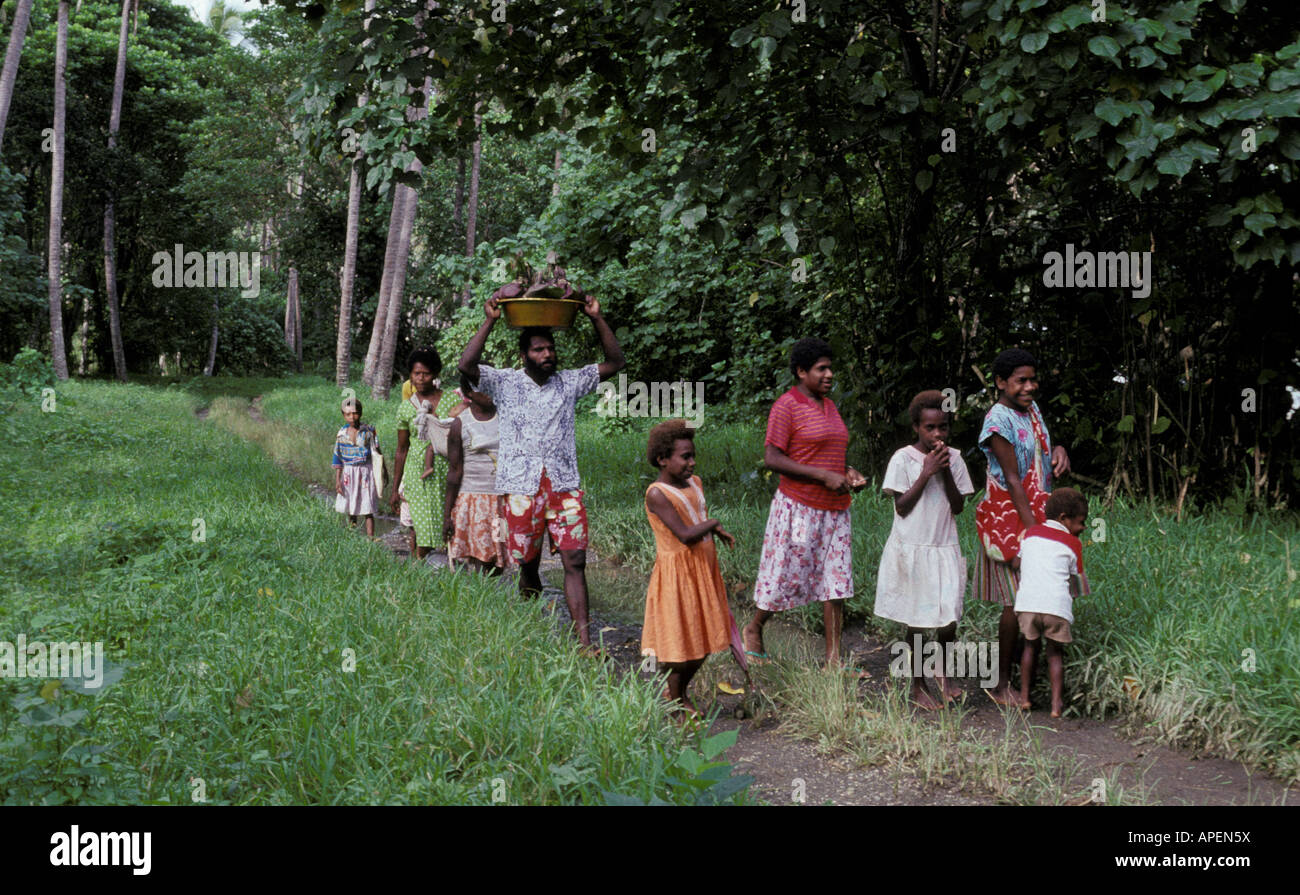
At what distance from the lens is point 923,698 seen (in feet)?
18.0

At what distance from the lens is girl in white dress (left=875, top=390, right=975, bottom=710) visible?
18.1ft

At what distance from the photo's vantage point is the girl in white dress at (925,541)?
18.1 feet

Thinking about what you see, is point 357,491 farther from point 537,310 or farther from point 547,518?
point 537,310

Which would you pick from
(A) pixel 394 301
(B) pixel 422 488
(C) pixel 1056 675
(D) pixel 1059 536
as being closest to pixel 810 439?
(D) pixel 1059 536

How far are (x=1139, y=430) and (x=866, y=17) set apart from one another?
3803mm

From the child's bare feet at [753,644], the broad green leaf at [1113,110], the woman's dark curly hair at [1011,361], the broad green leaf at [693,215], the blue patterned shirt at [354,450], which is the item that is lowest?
the child's bare feet at [753,644]

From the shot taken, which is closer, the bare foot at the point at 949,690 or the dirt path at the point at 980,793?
the dirt path at the point at 980,793

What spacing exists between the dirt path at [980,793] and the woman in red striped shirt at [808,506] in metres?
0.64

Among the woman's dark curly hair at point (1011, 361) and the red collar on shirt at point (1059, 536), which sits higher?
the woman's dark curly hair at point (1011, 361)

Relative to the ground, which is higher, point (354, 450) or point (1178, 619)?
point (354, 450)

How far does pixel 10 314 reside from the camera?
34719 mm

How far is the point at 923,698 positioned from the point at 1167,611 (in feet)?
4.65

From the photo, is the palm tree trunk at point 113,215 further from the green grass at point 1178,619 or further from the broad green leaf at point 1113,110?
the broad green leaf at point 1113,110

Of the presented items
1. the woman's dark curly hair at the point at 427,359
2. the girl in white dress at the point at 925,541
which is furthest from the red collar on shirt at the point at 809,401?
the woman's dark curly hair at the point at 427,359
